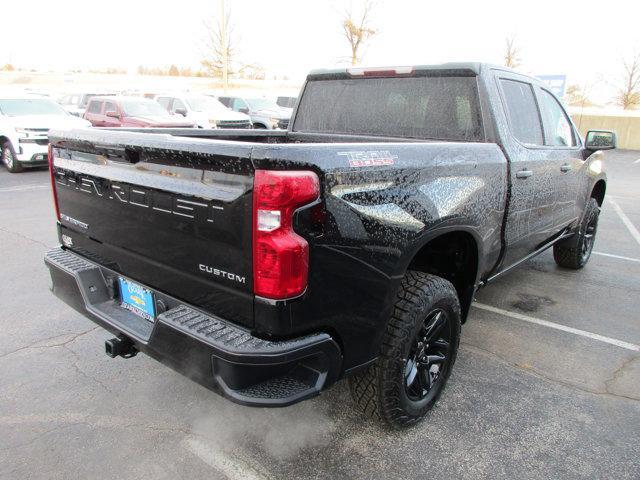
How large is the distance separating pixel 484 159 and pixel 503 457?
1.64 meters

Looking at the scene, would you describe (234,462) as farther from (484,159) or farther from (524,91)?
(524,91)

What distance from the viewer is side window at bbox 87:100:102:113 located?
49.4ft

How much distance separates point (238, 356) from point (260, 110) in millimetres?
19021

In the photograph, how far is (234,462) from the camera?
7.98ft

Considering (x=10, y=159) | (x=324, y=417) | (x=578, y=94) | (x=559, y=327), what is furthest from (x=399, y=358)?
(x=578, y=94)

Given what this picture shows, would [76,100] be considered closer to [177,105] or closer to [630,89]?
[177,105]

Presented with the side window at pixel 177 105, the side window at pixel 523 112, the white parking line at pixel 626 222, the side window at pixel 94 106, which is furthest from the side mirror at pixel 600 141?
the side window at pixel 177 105

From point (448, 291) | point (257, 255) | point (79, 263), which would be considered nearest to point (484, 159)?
point (448, 291)

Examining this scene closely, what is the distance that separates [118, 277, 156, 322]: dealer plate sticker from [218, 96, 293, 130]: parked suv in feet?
52.7

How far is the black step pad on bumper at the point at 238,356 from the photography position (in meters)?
1.89

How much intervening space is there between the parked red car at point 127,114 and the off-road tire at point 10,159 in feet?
8.71

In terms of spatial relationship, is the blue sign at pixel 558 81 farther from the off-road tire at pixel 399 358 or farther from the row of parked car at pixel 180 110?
the off-road tire at pixel 399 358

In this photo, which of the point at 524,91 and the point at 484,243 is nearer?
the point at 484,243

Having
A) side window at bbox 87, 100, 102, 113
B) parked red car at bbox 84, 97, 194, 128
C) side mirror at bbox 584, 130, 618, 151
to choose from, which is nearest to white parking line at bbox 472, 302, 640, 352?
side mirror at bbox 584, 130, 618, 151
